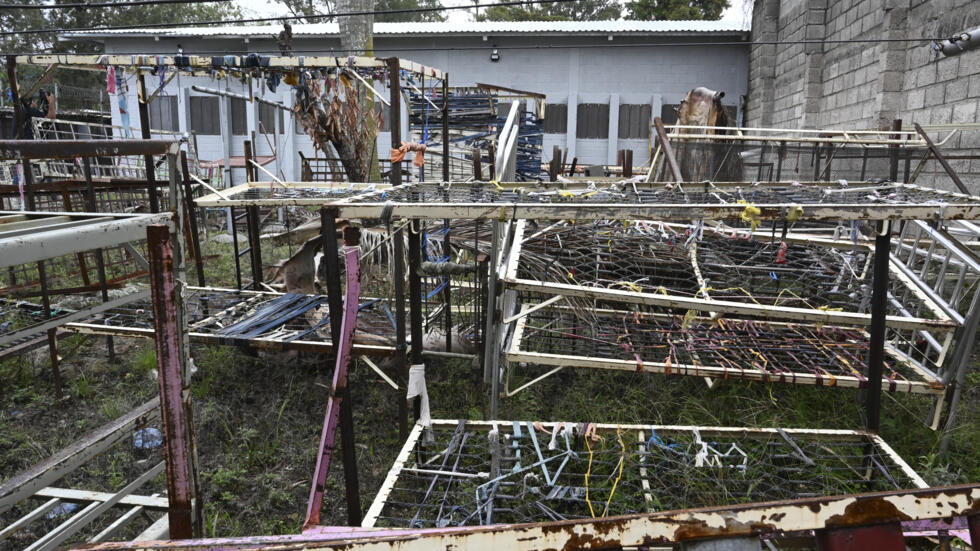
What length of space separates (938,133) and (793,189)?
5.85 meters

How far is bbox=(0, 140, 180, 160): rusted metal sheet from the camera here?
190cm

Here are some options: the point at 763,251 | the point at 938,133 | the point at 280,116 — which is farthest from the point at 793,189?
the point at 280,116

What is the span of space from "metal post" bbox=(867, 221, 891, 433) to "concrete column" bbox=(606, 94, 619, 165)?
15.0 m

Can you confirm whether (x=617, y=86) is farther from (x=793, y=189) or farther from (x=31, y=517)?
(x=31, y=517)

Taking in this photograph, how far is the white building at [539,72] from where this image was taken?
55.5 ft

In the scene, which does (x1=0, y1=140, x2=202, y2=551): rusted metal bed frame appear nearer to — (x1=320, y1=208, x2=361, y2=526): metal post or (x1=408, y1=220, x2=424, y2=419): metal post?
(x1=320, y1=208, x2=361, y2=526): metal post

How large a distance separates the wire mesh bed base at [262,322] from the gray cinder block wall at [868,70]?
24.3 feet

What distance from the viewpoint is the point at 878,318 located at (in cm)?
314

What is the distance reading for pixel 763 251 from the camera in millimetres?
5488

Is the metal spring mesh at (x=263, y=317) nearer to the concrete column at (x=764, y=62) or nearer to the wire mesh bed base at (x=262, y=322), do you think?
the wire mesh bed base at (x=262, y=322)

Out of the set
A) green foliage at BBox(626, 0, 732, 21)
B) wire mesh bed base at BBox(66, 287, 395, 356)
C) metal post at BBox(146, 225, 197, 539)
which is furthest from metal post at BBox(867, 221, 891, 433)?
green foliage at BBox(626, 0, 732, 21)

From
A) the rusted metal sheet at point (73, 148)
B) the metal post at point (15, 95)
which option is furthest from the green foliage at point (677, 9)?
the rusted metal sheet at point (73, 148)

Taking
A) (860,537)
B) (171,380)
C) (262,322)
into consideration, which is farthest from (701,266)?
(171,380)

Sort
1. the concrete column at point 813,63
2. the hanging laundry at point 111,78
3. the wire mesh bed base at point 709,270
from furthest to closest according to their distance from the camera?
the concrete column at point 813,63 < the hanging laundry at point 111,78 < the wire mesh bed base at point 709,270
